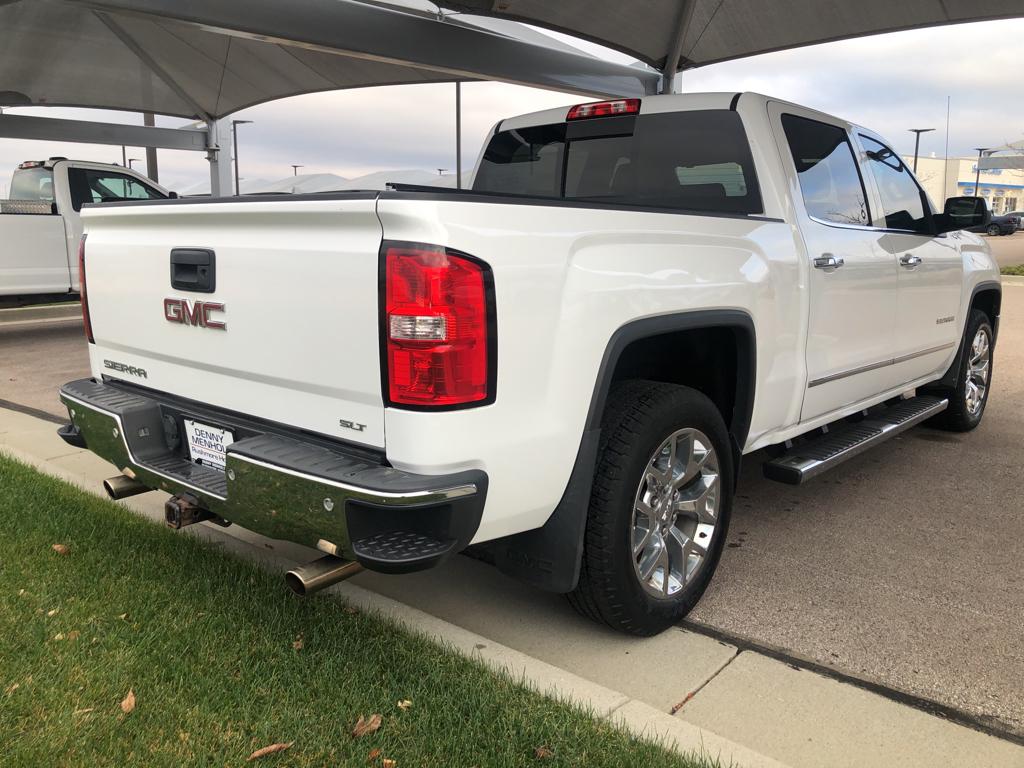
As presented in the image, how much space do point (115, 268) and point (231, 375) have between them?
0.83 m

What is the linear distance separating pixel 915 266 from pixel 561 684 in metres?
3.37

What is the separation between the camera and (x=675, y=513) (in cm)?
326

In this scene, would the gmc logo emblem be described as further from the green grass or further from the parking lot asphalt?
the parking lot asphalt

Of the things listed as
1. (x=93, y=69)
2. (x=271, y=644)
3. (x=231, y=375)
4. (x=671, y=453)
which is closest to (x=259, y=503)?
(x=231, y=375)

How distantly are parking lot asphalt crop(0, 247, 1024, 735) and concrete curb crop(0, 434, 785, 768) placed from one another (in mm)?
162

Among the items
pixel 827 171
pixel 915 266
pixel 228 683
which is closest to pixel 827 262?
pixel 827 171

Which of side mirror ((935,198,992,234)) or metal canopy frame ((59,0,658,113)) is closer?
side mirror ((935,198,992,234))

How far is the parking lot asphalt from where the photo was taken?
303 centimetres

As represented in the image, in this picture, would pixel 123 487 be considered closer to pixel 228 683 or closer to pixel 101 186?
pixel 228 683

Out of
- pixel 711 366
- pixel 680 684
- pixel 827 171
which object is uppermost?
pixel 827 171

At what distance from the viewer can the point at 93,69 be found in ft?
54.0

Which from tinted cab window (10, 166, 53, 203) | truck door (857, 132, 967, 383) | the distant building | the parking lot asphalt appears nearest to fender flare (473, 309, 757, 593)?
the parking lot asphalt

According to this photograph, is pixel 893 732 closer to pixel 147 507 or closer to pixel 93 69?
pixel 147 507

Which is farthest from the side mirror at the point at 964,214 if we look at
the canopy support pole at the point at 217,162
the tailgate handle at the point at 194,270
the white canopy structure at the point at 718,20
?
the canopy support pole at the point at 217,162
